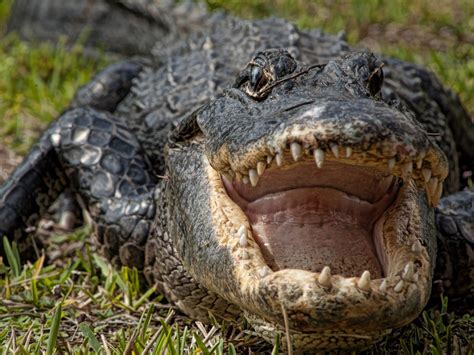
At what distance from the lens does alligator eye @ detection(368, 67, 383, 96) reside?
308 cm

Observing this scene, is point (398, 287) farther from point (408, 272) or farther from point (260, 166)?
point (260, 166)

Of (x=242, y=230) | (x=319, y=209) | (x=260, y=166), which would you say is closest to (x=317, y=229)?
(x=319, y=209)

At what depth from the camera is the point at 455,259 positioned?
376 centimetres

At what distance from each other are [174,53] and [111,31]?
1767mm

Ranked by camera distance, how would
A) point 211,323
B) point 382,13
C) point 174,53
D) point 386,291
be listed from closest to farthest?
point 386,291, point 211,323, point 174,53, point 382,13

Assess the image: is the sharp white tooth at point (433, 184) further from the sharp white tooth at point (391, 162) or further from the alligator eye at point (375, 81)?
the alligator eye at point (375, 81)

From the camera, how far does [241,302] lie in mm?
2719

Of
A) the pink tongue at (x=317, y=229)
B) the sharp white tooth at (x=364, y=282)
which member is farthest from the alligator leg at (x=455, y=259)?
the sharp white tooth at (x=364, y=282)

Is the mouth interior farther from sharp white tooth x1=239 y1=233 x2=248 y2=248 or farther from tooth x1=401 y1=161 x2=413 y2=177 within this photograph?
tooth x1=401 y1=161 x2=413 y2=177

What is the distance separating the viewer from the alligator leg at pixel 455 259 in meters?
3.73

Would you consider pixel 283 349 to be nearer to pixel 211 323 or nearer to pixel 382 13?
pixel 211 323

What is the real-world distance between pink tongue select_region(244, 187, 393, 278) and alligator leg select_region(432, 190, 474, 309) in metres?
0.86

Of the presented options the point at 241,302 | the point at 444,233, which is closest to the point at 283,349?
the point at 241,302

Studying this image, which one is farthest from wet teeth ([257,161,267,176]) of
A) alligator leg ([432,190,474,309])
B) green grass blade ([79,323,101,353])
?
alligator leg ([432,190,474,309])
